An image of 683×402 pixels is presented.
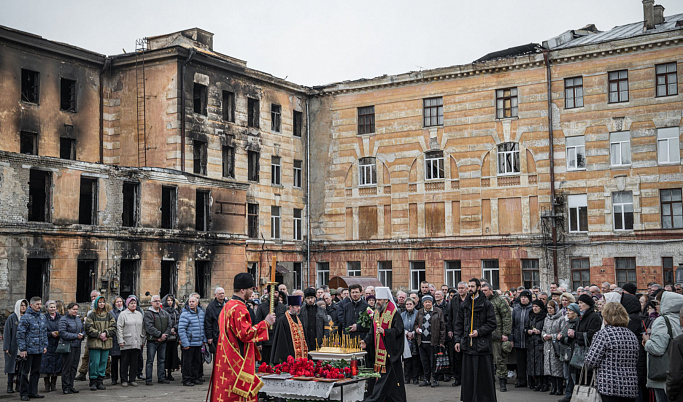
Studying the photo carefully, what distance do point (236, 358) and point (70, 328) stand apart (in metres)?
7.53

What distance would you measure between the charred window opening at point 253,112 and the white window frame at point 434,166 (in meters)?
8.92

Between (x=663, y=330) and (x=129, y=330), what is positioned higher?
(x=663, y=330)

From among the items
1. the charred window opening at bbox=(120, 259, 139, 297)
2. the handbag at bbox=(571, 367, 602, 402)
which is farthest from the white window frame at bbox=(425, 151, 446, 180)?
the handbag at bbox=(571, 367, 602, 402)

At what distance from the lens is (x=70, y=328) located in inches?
614

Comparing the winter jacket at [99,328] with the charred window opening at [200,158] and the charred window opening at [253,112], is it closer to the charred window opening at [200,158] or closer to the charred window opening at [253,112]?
the charred window opening at [200,158]

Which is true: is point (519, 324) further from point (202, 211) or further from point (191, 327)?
point (202, 211)

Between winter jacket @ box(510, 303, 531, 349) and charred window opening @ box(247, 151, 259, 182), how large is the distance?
23394 mm

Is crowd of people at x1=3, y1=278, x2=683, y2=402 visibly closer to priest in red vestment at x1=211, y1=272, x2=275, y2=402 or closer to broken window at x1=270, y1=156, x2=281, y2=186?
priest in red vestment at x1=211, y1=272, x2=275, y2=402

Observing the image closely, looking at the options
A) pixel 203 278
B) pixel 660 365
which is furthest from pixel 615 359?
pixel 203 278

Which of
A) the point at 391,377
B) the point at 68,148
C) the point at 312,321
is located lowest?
the point at 391,377

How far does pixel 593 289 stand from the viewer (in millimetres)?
18547

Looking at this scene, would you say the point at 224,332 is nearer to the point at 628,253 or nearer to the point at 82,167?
the point at 82,167

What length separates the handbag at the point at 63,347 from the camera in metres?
15.2

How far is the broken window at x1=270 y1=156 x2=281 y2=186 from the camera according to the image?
128 ft
